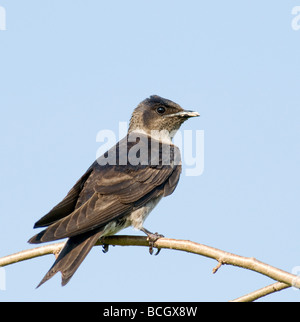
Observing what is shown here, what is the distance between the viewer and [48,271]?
20.1 ft

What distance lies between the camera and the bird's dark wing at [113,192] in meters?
6.32

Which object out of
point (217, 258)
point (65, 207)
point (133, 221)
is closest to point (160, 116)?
point (133, 221)

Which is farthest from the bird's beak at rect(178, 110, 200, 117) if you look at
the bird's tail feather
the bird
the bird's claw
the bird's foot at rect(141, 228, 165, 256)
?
the bird's tail feather

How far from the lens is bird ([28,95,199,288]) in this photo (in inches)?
247

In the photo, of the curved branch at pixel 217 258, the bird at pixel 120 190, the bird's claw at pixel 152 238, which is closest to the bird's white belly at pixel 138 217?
the bird at pixel 120 190

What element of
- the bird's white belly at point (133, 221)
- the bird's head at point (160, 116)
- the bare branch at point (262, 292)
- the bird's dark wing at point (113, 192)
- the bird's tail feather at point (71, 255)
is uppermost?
the bird's head at point (160, 116)

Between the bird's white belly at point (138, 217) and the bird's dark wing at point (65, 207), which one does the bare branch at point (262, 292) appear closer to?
the bird's white belly at point (138, 217)

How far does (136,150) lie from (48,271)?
2405mm

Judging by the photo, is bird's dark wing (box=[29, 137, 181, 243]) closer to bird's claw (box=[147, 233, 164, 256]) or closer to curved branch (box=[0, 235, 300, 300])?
curved branch (box=[0, 235, 300, 300])

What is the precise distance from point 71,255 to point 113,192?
3.62 ft

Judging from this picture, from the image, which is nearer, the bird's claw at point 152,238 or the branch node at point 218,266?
the branch node at point 218,266
